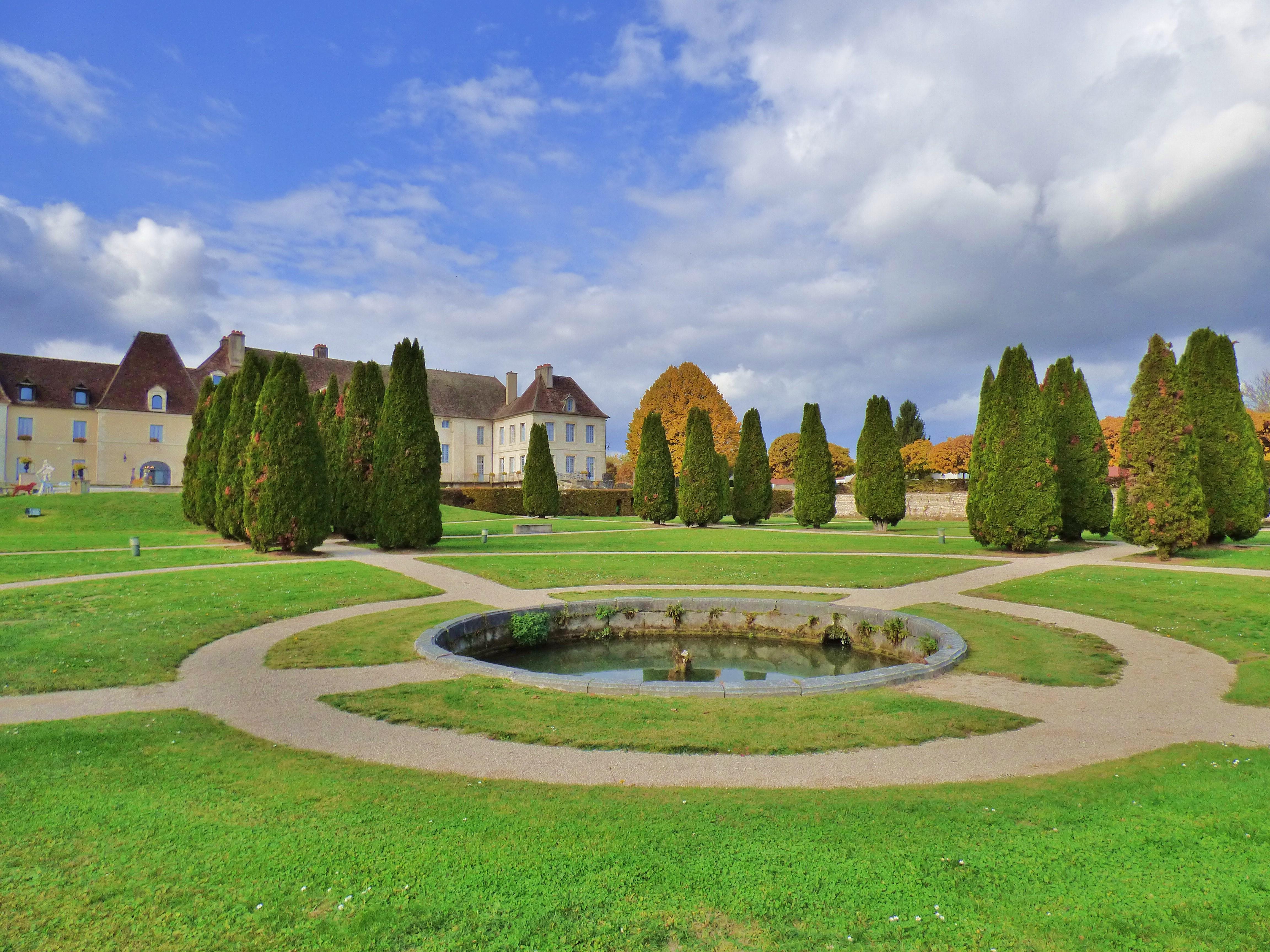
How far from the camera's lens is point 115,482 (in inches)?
1742

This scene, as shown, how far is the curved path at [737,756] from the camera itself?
4.95 metres

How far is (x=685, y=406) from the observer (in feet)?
181

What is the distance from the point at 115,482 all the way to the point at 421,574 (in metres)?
39.9

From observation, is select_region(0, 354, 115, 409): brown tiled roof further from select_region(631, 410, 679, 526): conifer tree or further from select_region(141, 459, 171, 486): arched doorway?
select_region(631, 410, 679, 526): conifer tree

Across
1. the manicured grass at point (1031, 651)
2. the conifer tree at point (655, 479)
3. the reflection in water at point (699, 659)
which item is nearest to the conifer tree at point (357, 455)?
the reflection in water at point (699, 659)

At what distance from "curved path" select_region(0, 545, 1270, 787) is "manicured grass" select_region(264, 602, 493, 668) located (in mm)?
252

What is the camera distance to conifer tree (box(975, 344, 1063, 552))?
19953mm

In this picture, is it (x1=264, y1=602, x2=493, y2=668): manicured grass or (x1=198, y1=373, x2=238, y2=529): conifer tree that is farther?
(x1=198, y1=373, x2=238, y2=529): conifer tree

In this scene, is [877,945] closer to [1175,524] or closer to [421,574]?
[421,574]

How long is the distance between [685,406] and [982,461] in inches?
1376

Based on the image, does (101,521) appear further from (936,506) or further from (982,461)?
(936,506)

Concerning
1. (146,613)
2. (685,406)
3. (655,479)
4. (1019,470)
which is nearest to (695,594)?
(146,613)

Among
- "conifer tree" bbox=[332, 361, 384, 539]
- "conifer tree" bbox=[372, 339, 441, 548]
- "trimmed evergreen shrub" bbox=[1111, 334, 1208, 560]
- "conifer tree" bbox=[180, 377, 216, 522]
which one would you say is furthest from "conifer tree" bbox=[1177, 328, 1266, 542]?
"conifer tree" bbox=[180, 377, 216, 522]

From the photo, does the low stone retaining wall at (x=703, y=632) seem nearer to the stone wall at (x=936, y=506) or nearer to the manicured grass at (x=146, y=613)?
the manicured grass at (x=146, y=613)
